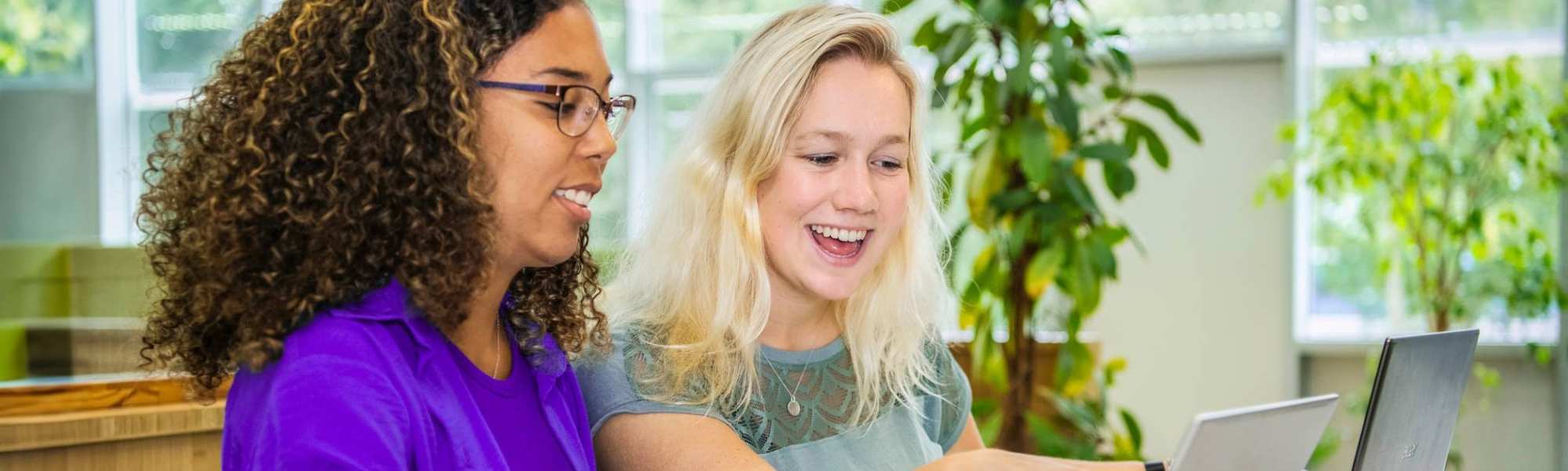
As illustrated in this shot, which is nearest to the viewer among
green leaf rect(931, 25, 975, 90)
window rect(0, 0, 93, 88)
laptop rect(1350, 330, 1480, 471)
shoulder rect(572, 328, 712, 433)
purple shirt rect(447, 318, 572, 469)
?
purple shirt rect(447, 318, 572, 469)

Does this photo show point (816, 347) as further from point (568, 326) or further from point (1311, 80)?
point (1311, 80)

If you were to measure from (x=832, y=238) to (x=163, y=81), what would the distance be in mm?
4346

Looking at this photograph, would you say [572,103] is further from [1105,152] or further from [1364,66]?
[1364,66]

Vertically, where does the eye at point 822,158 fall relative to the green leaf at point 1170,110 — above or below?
below

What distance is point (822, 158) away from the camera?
164 centimetres

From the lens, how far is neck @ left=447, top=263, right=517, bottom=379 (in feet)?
4.12

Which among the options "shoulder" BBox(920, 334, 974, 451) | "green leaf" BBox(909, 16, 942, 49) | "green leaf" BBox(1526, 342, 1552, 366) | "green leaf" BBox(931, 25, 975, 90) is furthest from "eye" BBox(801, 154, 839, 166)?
"green leaf" BBox(1526, 342, 1552, 366)

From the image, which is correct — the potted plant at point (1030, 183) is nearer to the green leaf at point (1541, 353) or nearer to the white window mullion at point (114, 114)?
the green leaf at point (1541, 353)

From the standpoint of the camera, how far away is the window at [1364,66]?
4.80 meters

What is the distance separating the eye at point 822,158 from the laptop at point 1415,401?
64 cm

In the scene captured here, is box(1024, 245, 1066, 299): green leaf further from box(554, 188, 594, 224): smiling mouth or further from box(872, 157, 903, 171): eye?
box(554, 188, 594, 224): smiling mouth

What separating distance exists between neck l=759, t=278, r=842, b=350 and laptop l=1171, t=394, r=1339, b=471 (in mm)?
607

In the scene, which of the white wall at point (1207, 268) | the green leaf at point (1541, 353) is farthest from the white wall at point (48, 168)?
the green leaf at point (1541, 353)

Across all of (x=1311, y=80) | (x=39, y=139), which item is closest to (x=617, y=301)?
(x=39, y=139)
